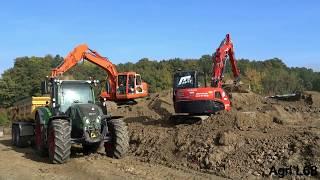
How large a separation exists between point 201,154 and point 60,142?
13.0 feet

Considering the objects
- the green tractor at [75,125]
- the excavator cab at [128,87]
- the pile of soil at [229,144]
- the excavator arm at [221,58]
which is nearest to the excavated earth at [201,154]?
the pile of soil at [229,144]

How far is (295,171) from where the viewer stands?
1077 centimetres

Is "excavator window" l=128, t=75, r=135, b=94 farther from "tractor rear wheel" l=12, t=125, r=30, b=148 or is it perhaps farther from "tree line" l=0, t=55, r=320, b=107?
"tree line" l=0, t=55, r=320, b=107

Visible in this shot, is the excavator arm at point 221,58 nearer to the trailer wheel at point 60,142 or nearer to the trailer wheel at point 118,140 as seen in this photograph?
the trailer wheel at point 118,140

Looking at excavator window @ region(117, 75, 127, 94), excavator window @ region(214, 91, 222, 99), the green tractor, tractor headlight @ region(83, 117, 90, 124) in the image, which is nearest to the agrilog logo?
the green tractor

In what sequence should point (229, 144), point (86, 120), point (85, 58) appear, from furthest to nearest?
point (85, 58)
point (86, 120)
point (229, 144)

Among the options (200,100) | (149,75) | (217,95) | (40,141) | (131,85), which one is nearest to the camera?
(40,141)

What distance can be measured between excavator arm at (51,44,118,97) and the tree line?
105 ft

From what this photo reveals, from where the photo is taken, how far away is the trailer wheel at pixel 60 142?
43.7ft

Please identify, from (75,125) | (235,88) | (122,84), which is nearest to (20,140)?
(75,125)

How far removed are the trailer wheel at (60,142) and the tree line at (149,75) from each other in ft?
151

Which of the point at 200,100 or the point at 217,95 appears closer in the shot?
the point at 200,100

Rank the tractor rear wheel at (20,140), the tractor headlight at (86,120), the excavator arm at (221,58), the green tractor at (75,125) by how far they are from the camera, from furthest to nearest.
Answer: the excavator arm at (221,58) < the tractor rear wheel at (20,140) < the tractor headlight at (86,120) < the green tractor at (75,125)

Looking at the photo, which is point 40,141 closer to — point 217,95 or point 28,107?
point 28,107
